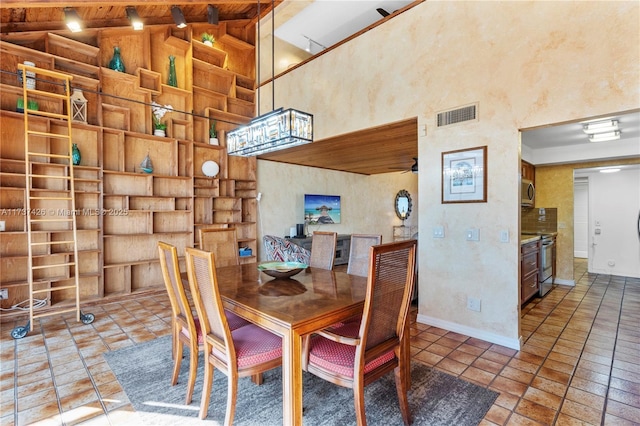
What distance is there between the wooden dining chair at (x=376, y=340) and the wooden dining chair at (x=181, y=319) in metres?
0.75

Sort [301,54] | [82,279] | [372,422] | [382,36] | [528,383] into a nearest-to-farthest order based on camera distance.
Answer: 1. [372,422]
2. [528,383]
3. [382,36]
4. [82,279]
5. [301,54]

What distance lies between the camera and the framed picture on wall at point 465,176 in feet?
9.80

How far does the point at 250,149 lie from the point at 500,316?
285 centimetres

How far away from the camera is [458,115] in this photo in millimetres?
3125

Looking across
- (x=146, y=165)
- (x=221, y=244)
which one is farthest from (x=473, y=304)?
(x=146, y=165)

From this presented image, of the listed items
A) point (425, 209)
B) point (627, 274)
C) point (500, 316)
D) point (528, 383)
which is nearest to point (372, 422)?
point (528, 383)

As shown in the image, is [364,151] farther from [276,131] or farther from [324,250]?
[276,131]

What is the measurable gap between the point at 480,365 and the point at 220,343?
210cm

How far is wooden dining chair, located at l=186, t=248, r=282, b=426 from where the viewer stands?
1673 millimetres

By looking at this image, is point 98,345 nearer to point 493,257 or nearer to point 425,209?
point 425,209

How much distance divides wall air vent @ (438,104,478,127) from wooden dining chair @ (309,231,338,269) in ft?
5.48

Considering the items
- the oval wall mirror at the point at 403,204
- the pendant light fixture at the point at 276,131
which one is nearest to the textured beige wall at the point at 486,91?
the pendant light fixture at the point at 276,131

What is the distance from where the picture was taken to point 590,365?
8.21 ft

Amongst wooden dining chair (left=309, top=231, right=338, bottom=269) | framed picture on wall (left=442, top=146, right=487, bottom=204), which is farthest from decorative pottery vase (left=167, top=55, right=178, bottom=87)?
framed picture on wall (left=442, top=146, right=487, bottom=204)
